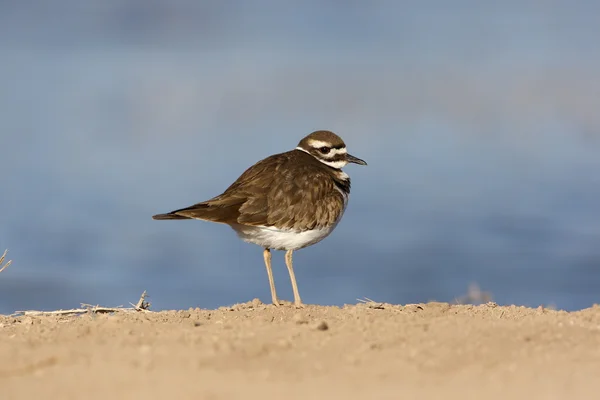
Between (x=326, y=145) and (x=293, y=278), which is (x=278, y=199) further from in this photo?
(x=326, y=145)

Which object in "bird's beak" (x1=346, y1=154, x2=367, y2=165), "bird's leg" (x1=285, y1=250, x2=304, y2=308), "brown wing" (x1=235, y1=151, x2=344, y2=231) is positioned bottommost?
"bird's leg" (x1=285, y1=250, x2=304, y2=308)

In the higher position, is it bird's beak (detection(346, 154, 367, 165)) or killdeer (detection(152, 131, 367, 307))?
bird's beak (detection(346, 154, 367, 165))

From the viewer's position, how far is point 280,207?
11.3m

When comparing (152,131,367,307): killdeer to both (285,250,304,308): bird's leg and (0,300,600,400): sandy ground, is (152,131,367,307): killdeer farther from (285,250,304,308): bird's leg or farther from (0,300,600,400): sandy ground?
(0,300,600,400): sandy ground

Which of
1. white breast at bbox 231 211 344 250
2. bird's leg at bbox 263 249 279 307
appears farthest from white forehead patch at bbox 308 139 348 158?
bird's leg at bbox 263 249 279 307

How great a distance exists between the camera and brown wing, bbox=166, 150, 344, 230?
11078 mm

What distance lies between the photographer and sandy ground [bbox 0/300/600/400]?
597cm

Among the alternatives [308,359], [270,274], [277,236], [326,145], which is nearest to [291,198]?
[277,236]

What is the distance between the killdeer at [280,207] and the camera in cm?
1109

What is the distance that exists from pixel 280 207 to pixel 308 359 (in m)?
4.63

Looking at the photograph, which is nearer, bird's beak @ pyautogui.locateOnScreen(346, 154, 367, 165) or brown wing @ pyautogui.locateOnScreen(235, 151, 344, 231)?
brown wing @ pyautogui.locateOnScreen(235, 151, 344, 231)

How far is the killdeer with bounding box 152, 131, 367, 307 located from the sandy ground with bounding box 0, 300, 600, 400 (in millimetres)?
2406

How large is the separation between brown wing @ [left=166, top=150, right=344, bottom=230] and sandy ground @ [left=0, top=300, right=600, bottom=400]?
2.39 meters

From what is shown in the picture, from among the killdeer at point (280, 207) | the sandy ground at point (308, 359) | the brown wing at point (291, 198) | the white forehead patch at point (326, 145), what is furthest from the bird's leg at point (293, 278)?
the sandy ground at point (308, 359)
